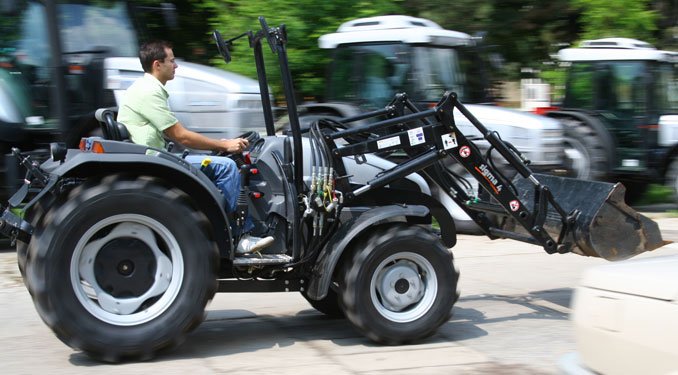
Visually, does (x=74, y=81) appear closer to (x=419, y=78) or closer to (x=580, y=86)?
(x=419, y=78)

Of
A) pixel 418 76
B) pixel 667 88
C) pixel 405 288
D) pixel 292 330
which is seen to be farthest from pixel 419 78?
pixel 405 288

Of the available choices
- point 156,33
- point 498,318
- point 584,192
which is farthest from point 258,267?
point 156,33

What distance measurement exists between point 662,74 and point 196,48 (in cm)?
901

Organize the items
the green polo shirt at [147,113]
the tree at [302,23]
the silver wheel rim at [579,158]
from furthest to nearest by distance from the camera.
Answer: the tree at [302,23] → the silver wheel rim at [579,158] → the green polo shirt at [147,113]

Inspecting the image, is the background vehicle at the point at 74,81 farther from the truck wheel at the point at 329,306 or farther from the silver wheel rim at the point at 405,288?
the silver wheel rim at the point at 405,288

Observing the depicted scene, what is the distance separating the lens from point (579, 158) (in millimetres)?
14461

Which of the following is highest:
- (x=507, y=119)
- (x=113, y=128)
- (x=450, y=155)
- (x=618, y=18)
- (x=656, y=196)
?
(x=618, y=18)

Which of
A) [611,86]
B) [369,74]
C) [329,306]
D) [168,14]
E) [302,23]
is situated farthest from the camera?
[302,23]

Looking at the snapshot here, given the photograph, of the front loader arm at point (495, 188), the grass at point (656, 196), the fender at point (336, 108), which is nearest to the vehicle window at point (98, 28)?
the fender at point (336, 108)

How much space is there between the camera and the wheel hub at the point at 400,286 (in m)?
6.28

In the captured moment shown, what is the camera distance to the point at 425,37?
12469 mm

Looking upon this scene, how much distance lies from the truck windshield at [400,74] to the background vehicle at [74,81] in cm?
140

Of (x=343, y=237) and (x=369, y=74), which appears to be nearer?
(x=343, y=237)

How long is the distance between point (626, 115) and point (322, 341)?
9.94 metres
